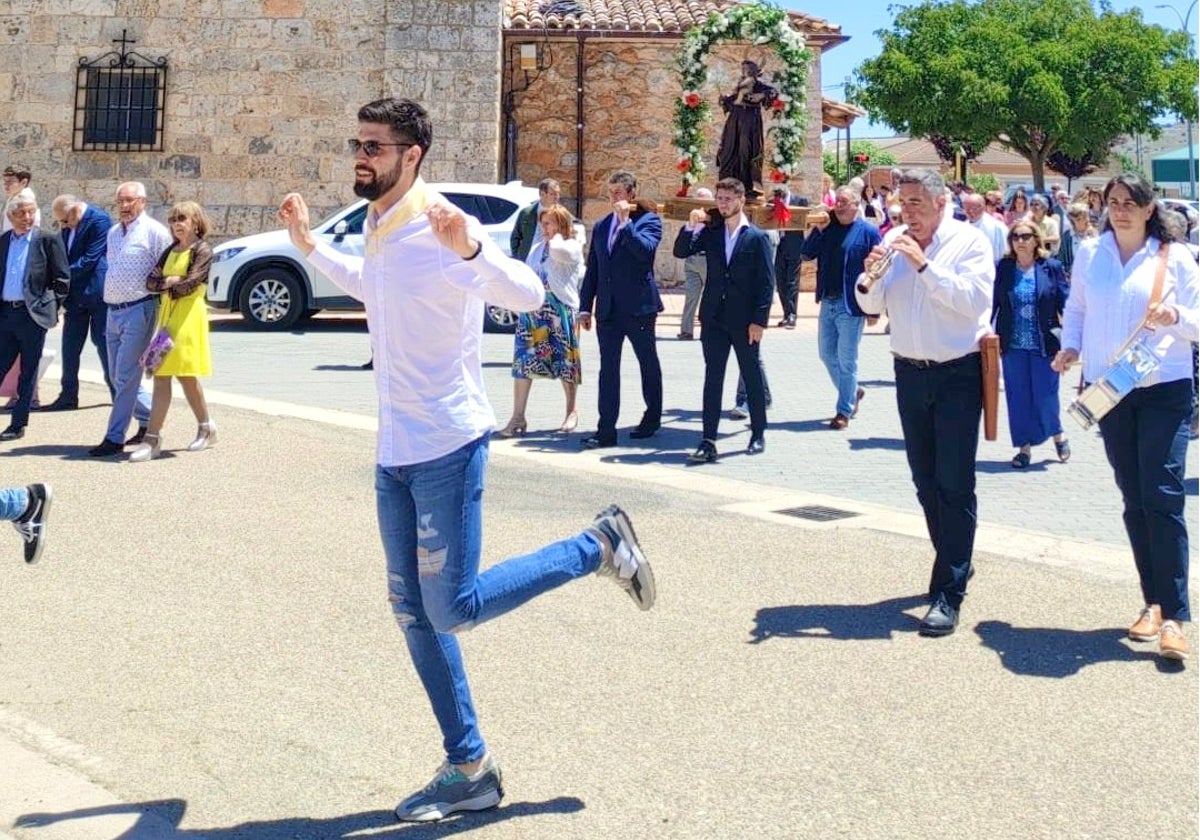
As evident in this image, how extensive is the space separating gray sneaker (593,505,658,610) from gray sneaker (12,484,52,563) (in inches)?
91.6

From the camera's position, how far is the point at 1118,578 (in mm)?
7156

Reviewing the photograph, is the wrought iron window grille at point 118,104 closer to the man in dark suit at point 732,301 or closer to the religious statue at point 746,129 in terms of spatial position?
the religious statue at point 746,129

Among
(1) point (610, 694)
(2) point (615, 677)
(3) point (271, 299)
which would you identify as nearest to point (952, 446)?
(2) point (615, 677)

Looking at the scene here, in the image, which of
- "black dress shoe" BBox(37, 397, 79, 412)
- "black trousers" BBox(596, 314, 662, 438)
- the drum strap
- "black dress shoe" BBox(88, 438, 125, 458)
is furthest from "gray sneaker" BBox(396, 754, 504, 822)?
"black dress shoe" BBox(37, 397, 79, 412)

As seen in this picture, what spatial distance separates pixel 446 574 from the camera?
4168 millimetres

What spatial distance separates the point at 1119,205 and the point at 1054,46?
149ft

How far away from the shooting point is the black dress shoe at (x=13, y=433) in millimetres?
11219

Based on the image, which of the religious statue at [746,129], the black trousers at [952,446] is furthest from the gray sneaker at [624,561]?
the religious statue at [746,129]

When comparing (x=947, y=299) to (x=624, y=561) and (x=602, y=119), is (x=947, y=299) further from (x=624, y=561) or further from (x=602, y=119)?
(x=602, y=119)

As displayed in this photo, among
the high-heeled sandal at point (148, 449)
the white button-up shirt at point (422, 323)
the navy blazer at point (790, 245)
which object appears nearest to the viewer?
the white button-up shirt at point (422, 323)

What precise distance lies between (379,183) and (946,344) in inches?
113

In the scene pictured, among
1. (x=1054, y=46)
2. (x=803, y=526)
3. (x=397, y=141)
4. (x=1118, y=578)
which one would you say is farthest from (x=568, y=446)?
(x=1054, y=46)

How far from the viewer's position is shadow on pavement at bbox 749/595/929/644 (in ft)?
20.2

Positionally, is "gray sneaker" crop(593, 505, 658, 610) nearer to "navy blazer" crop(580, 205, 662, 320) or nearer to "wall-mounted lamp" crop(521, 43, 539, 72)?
"navy blazer" crop(580, 205, 662, 320)
